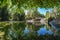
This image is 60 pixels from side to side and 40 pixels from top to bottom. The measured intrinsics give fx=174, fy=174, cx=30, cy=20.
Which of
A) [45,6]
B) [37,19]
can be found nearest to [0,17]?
[37,19]

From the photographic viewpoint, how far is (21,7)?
7.96ft

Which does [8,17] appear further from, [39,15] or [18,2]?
[18,2]

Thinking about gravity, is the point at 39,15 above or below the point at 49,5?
below

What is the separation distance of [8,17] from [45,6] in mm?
33327

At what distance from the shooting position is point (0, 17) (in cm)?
3428

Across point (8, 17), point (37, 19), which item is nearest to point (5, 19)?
point (8, 17)

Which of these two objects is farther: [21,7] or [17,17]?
[17,17]

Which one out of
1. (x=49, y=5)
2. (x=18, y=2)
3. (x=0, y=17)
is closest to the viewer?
(x=18, y=2)

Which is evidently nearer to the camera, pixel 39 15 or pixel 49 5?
pixel 49 5

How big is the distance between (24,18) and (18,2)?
34.0 metres

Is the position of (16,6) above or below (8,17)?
above

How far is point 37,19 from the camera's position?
36312 millimetres

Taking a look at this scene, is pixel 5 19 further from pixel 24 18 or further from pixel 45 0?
pixel 45 0

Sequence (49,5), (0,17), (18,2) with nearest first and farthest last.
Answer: (18,2), (49,5), (0,17)
